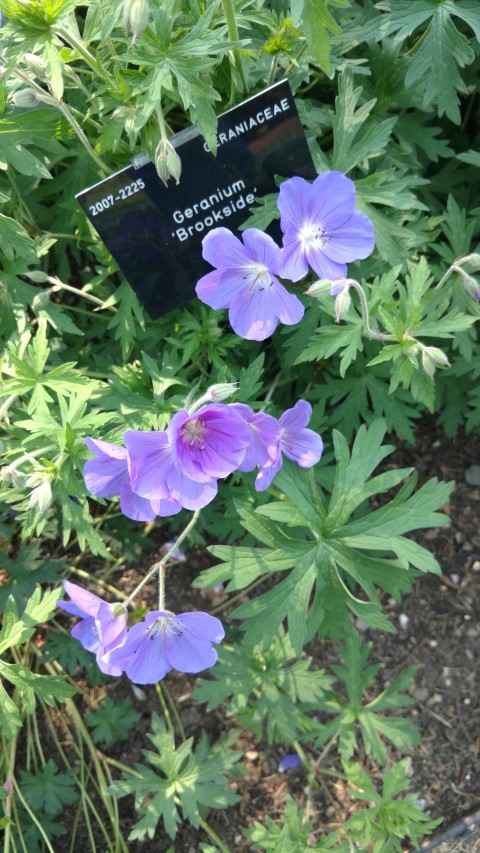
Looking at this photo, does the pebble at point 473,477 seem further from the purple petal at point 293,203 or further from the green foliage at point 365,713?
the purple petal at point 293,203

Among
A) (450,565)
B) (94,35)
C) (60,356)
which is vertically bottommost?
(450,565)

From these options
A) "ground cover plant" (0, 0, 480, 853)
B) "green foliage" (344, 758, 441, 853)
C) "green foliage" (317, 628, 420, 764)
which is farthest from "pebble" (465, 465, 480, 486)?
"green foliage" (344, 758, 441, 853)

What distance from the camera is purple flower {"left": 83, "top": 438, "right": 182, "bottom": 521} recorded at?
1385 millimetres

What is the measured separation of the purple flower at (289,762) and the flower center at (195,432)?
142cm

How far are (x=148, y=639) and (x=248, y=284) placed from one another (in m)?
0.76

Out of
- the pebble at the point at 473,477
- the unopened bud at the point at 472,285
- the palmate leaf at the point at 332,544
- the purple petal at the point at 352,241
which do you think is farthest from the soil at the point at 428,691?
the purple petal at the point at 352,241

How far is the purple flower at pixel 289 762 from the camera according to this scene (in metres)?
2.33

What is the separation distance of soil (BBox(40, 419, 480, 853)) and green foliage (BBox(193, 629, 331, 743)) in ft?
0.91

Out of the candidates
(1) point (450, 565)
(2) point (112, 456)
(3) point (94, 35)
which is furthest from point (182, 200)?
(1) point (450, 565)

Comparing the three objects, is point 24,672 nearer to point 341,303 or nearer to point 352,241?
point 341,303

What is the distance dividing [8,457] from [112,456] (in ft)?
1.47

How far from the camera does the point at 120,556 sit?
Answer: 99.0 inches

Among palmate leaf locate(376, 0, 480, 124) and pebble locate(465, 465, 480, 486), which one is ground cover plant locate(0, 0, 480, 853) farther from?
pebble locate(465, 465, 480, 486)

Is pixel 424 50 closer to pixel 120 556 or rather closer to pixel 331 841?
pixel 120 556
